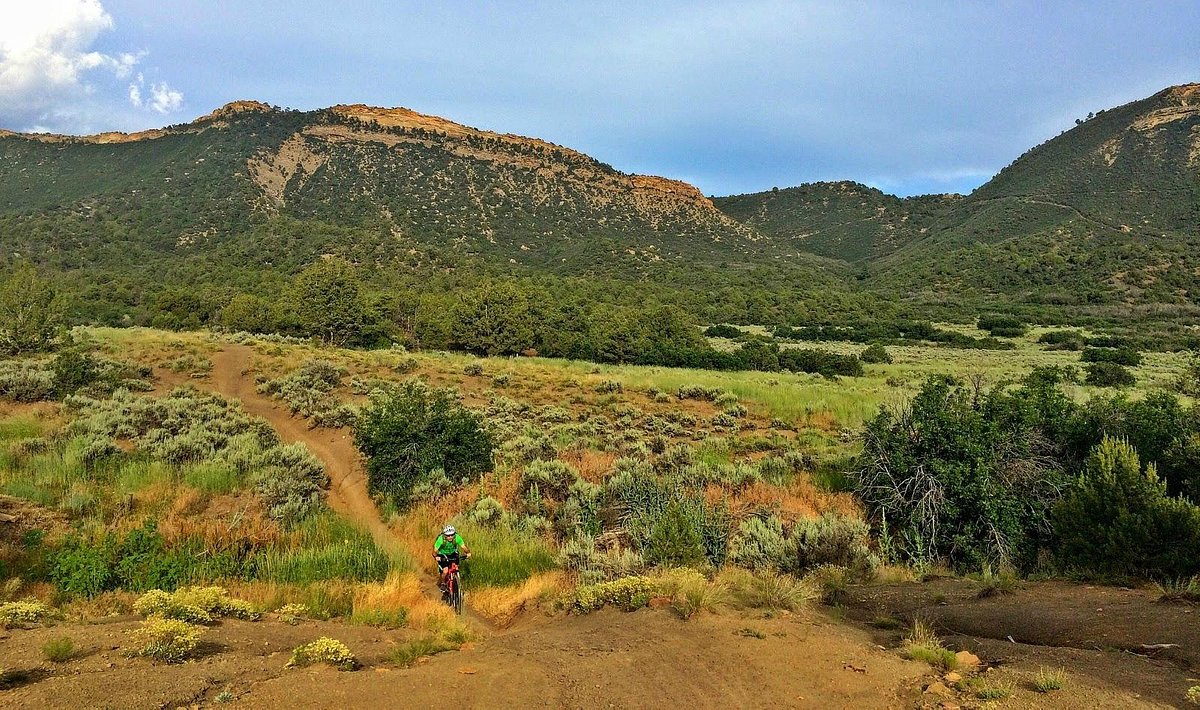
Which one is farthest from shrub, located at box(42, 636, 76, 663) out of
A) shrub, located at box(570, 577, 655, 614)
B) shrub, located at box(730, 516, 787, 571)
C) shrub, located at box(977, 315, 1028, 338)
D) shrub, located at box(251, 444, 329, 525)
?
shrub, located at box(977, 315, 1028, 338)

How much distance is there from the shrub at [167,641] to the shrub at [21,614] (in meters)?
1.22

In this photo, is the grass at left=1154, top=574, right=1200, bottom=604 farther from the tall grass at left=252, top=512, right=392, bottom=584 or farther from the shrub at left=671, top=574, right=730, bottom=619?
the tall grass at left=252, top=512, right=392, bottom=584

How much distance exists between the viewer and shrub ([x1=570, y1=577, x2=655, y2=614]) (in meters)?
6.91

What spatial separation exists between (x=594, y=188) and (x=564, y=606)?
107125mm

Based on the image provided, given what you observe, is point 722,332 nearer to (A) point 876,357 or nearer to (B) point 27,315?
(A) point 876,357

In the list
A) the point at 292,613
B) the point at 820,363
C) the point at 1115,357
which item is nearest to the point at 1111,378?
the point at 1115,357

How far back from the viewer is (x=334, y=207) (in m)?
83.4

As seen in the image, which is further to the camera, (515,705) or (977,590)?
(977,590)

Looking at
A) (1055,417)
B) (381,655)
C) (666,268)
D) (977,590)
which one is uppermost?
(666,268)

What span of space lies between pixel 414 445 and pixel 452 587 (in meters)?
5.08

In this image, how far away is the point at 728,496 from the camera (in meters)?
11.2

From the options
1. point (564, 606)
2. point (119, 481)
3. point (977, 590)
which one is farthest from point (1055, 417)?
point (119, 481)

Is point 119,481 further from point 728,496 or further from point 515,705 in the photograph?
point 728,496

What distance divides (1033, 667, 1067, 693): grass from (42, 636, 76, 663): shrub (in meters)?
7.21
